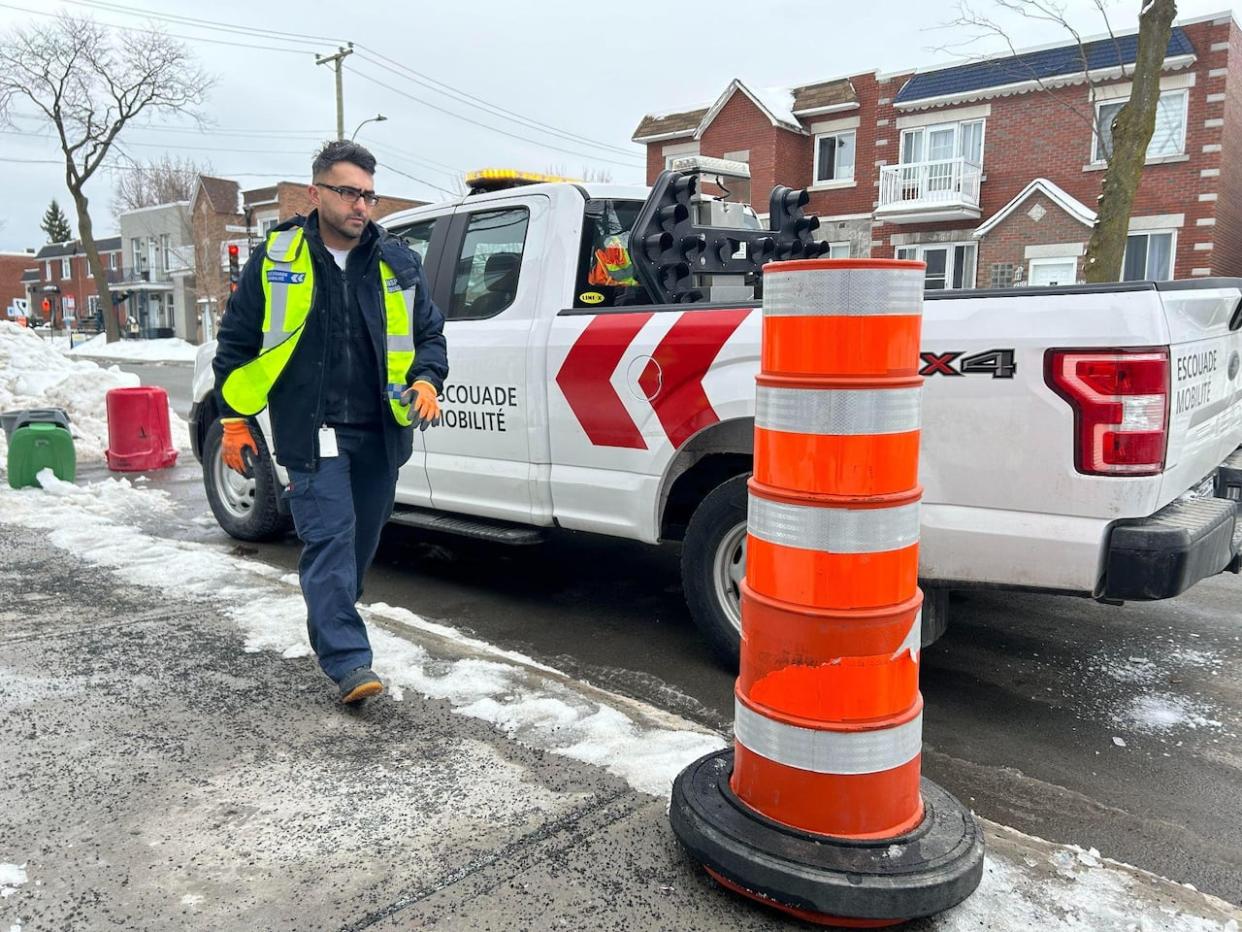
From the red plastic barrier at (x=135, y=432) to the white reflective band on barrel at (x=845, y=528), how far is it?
8.51m

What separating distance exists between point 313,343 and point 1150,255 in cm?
2393

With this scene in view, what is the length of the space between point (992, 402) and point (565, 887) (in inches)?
78.8

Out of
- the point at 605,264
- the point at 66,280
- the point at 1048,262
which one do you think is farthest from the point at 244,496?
the point at 66,280

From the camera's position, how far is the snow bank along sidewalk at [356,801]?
2209mm

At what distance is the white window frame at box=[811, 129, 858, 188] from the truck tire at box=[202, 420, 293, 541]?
966 inches

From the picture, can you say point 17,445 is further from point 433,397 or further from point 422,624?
point 433,397

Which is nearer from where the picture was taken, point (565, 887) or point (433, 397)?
point (565, 887)

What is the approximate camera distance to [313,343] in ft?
11.0

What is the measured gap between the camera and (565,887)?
89.7 inches

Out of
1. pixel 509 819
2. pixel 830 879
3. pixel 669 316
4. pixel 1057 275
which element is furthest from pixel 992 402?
pixel 1057 275

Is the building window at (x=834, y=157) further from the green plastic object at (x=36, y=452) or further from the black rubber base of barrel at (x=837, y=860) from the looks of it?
the black rubber base of barrel at (x=837, y=860)

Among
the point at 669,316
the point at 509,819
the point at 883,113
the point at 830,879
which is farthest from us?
the point at 883,113

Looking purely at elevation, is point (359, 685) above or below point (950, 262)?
below

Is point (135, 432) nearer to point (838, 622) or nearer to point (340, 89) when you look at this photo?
point (838, 622)
